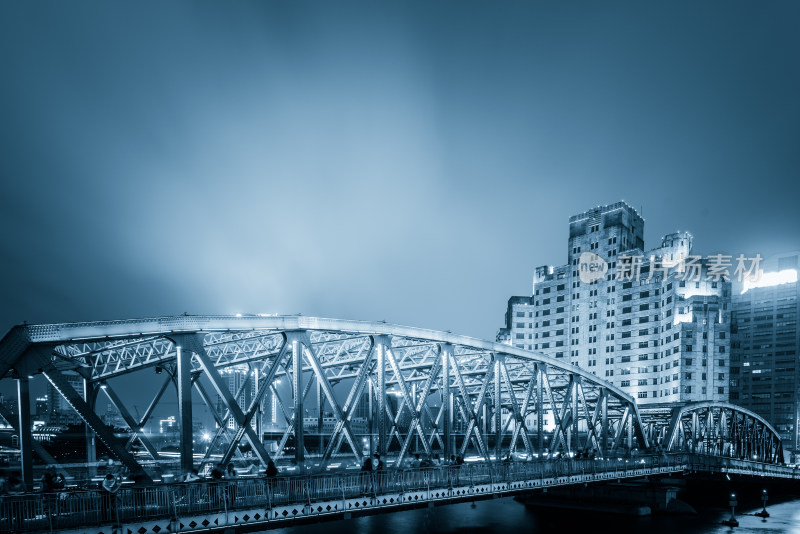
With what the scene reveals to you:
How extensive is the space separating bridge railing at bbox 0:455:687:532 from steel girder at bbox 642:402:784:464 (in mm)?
41012

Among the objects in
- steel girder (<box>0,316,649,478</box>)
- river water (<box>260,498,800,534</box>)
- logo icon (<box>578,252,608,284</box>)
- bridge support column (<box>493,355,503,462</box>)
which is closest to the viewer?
steel girder (<box>0,316,649,478</box>)

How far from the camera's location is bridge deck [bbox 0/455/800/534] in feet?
50.8

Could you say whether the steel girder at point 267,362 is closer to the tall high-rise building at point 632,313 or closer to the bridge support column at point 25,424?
the bridge support column at point 25,424

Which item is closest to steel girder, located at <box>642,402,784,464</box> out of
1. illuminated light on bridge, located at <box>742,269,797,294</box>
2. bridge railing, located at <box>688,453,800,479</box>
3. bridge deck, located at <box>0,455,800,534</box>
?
bridge railing, located at <box>688,453,800,479</box>

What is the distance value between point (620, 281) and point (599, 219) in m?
15.2

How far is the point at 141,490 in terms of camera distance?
55.7ft

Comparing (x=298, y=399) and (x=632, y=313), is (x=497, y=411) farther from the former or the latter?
(x=632, y=313)

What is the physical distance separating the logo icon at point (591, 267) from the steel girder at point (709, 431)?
43.6m

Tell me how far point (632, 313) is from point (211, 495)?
4412 inches

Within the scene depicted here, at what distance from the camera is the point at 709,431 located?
6750 cm

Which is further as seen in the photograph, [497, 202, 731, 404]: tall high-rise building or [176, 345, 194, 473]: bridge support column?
[497, 202, 731, 404]: tall high-rise building

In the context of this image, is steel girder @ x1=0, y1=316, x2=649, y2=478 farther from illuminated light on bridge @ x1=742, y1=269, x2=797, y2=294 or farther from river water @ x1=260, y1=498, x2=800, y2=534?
illuminated light on bridge @ x1=742, y1=269, x2=797, y2=294

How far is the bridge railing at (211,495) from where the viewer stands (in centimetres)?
1516

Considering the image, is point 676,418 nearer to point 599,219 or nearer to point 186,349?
point 186,349
